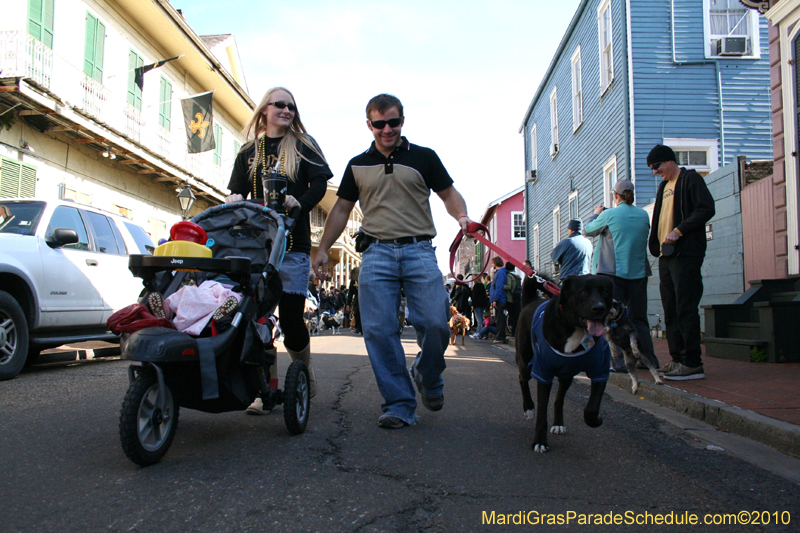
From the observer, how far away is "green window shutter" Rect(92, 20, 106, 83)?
53.2ft

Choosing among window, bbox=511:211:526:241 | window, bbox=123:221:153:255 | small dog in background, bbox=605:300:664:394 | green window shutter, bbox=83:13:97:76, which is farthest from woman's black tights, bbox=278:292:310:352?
window, bbox=511:211:526:241

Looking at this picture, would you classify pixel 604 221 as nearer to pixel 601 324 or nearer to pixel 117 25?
pixel 601 324

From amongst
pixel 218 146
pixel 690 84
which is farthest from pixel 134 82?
pixel 690 84

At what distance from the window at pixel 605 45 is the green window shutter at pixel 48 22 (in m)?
13.7

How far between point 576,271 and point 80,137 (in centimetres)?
1311

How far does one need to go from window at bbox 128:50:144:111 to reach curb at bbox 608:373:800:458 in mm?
17067

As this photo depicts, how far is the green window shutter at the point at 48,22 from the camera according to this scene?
1399 centimetres

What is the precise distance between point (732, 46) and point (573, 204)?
6.84 meters

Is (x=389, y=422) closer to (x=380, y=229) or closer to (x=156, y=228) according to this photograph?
(x=380, y=229)

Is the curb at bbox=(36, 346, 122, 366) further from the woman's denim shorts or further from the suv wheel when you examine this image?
the woman's denim shorts

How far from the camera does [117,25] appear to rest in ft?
57.0

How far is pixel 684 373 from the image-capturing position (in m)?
5.75

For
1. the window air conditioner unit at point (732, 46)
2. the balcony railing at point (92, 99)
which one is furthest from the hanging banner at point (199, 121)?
the window air conditioner unit at point (732, 46)

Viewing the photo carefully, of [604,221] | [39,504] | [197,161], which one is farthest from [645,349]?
[197,161]
